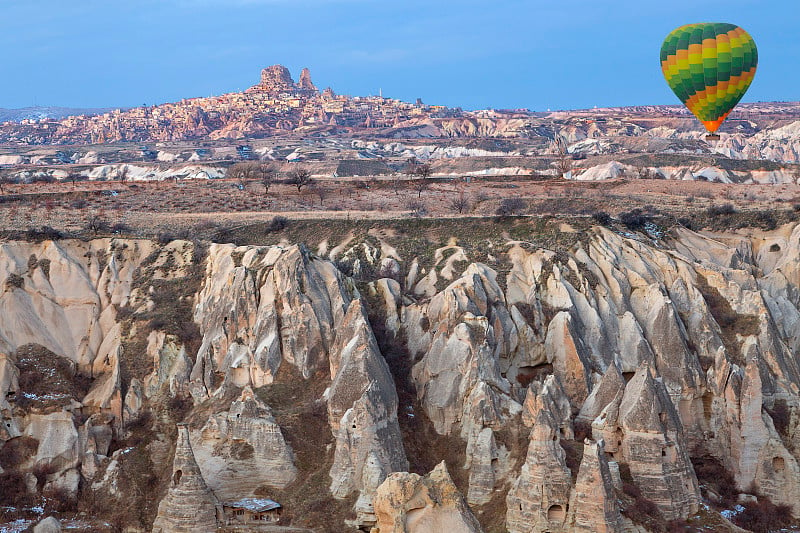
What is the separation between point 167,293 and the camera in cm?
4022

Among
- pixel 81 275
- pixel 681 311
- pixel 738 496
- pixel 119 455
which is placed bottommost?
pixel 738 496

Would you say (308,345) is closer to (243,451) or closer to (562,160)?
(243,451)

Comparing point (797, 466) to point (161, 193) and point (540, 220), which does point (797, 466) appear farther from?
point (161, 193)

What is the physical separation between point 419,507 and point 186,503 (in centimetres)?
933

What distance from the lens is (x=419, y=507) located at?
20.3 metres

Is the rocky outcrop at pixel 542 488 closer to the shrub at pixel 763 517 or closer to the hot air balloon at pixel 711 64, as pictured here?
the shrub at pixel 763 517

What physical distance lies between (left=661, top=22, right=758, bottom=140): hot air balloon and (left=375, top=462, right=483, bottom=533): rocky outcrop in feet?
130

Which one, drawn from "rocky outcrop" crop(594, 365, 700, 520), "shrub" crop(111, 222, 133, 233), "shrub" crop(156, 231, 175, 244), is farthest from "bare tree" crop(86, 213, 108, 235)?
"rocky outcrop" crop(594, 365, 700, 520)

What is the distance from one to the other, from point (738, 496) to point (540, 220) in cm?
1581

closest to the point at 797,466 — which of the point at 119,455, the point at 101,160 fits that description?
the point at 119,455

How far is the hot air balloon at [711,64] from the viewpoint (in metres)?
54.2

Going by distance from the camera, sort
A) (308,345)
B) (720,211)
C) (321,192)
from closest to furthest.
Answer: (308,345)
(720,211)
(321,192)

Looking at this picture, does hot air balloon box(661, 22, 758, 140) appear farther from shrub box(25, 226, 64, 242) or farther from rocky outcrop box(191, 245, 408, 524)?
shrub box(25, 226, 64, 242)

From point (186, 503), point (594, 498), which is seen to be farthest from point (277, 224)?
point (594, 498)
